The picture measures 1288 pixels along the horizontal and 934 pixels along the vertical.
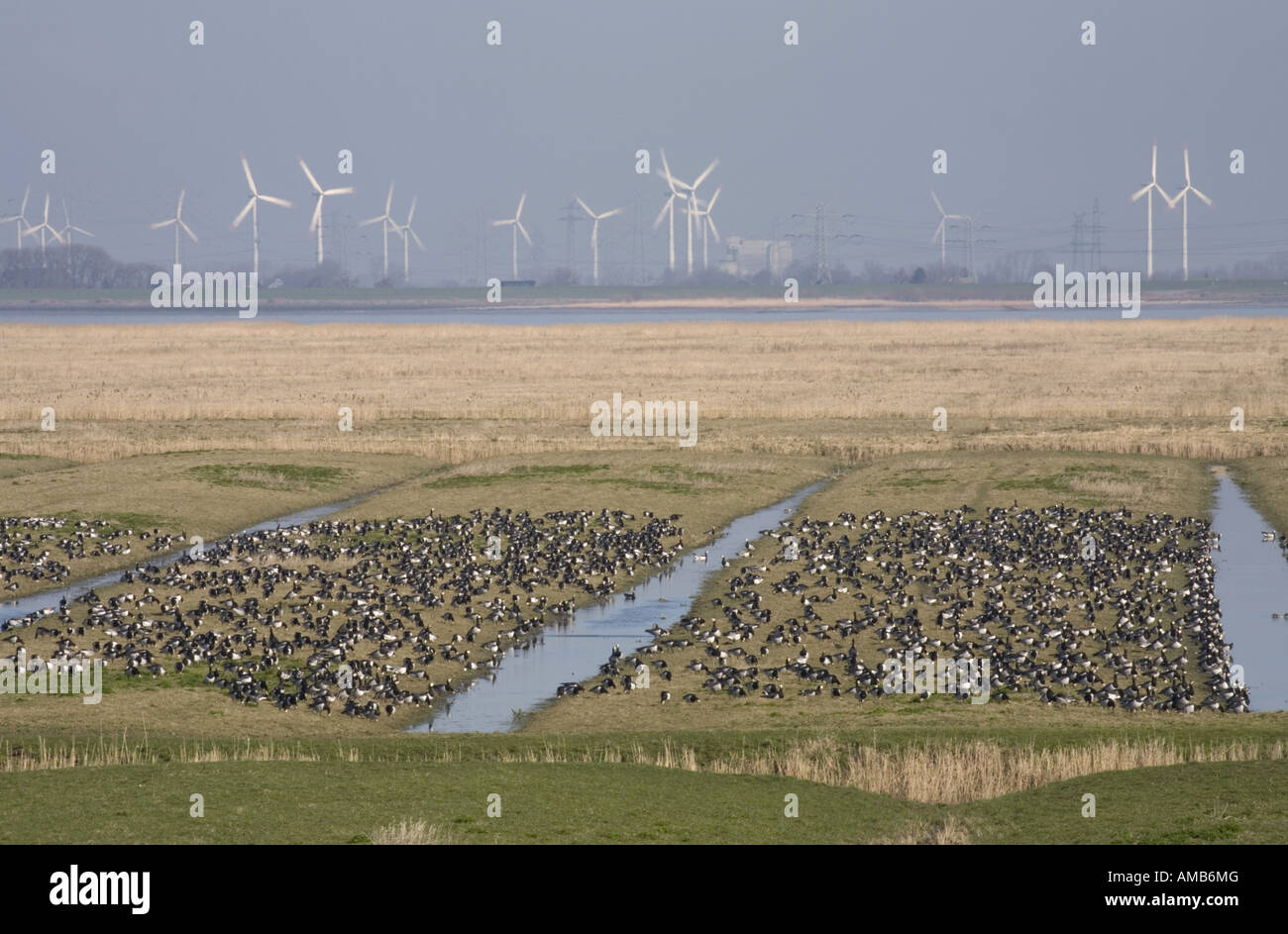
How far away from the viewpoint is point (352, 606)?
34.4m

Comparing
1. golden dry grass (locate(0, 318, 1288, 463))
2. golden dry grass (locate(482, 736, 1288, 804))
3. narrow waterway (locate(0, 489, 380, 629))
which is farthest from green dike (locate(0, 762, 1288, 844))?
golden dry grass (locate(0, 318, 1288, 463))

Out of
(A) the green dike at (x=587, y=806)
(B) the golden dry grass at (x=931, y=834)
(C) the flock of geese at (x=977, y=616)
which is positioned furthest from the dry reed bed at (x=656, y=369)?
(B) the golden dry grass at (x=931, y=834)

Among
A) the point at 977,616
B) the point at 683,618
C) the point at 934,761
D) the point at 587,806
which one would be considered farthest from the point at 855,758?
the point at 977,616

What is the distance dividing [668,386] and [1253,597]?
64336 millimetres

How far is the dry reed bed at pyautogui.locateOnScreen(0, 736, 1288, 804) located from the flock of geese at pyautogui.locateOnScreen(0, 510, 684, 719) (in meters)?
4.15

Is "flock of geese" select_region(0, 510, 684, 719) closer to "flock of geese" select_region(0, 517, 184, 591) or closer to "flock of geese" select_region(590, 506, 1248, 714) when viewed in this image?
"flock of geese" select_region(0, 517, 184, 591)

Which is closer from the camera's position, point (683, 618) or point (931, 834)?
point (931, 834)

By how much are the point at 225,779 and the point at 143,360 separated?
11065 cm

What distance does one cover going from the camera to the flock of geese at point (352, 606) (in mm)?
29094

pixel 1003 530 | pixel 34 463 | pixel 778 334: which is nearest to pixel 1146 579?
pixel 1003 530

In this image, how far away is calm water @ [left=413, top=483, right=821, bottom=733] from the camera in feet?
91.1

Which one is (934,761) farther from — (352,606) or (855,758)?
(352,606)

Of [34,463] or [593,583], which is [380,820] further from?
[34,463]
